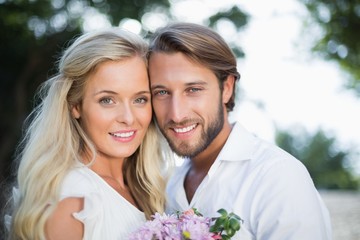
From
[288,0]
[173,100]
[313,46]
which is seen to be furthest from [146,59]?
[313,46]

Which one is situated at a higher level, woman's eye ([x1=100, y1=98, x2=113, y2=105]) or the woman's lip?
woman's eye ([x1=100, y1=98, x2=113, y2=105])

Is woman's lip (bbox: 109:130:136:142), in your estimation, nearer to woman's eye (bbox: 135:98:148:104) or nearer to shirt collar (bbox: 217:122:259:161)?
woman's eye (bbox: 135:98:148:104)

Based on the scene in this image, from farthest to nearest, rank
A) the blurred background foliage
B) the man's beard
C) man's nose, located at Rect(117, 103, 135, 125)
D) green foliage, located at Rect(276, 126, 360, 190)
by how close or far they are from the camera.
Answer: green foliage, located at Rect(276, 126, 360, 190) → the blurred background foliage → the man's beard → man's nose, located at Rect(117, 103, 135, 125)

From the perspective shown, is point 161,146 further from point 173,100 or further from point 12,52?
point 12,52

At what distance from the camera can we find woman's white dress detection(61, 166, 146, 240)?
3197mm

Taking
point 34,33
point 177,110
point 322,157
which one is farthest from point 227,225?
point 322,157

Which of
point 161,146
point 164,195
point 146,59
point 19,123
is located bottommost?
point 19,123

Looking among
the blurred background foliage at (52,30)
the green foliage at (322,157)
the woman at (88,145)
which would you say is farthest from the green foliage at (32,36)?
the green foliage at (322,157)

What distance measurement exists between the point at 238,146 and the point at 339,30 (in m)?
14.5

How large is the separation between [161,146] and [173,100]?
2.03 ft

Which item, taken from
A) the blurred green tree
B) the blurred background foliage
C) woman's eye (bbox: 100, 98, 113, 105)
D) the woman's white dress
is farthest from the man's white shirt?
the blurred green tree

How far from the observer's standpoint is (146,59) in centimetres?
389

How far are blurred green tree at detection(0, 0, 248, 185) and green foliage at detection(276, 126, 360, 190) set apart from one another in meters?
17.4

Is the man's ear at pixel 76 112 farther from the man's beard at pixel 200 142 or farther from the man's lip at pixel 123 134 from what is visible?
the man's beard at pixel 200 142
